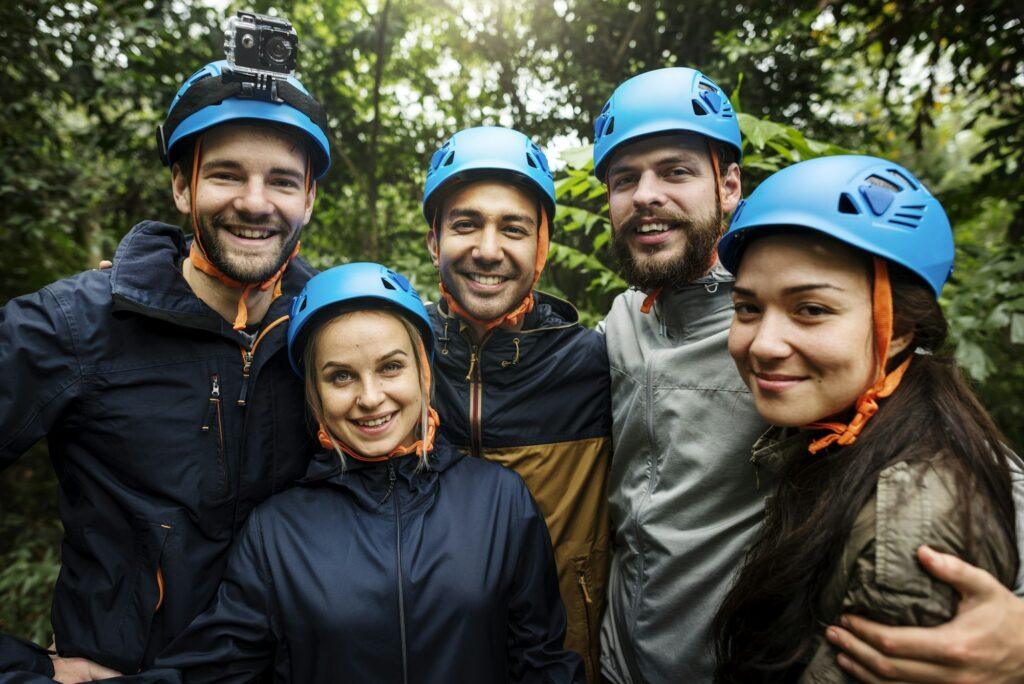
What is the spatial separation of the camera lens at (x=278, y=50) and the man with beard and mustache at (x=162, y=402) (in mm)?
103

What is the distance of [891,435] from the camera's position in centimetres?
188

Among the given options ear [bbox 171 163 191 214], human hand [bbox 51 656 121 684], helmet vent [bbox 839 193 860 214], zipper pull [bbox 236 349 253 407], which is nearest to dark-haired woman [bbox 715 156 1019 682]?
helmet vent [bbox 839 193 860 214]

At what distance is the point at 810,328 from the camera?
78.0 inches

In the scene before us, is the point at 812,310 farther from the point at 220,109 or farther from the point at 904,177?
the point at 220,109

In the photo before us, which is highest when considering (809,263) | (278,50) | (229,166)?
(278,50)

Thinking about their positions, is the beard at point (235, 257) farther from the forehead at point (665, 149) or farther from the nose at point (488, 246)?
the forehead at point (665, 149)

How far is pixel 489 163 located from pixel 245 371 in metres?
1.65

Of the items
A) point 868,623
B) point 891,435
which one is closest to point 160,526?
point 868,623

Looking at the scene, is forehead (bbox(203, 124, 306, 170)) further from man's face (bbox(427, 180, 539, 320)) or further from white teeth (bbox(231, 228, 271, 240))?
man's face (bbox(427, 180, 539, 320))

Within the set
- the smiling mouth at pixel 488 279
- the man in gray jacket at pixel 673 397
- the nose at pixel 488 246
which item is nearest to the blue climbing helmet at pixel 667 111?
the man in gray jacket at pixel 673 397

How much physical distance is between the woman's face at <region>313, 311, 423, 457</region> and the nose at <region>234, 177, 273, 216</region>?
2.26 feet

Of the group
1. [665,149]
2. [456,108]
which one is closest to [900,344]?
[665,149]

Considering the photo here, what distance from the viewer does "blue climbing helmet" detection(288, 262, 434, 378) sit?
284 centimetres

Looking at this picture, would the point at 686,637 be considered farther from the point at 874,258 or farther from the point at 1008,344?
the point at 1008,344
